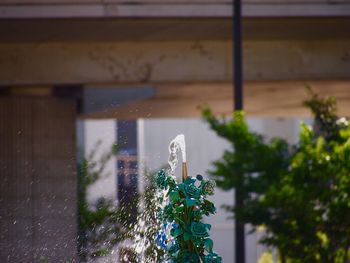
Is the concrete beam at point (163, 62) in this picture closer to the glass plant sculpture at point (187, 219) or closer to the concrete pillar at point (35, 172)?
the concrete pillar at point (35, 172)

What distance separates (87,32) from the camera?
52.4 ft

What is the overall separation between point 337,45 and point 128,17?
3914 millimetres

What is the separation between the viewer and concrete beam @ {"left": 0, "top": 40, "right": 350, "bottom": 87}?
1656 centimetres

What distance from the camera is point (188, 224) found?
5.55 meters

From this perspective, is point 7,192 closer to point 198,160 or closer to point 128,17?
point 128,17

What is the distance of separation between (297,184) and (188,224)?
28.5ft

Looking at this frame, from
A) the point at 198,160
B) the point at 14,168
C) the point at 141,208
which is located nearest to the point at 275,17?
the point at 14,168

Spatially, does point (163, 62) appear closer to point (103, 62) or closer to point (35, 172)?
point (103, 62)

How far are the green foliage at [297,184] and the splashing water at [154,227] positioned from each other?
24.7ft

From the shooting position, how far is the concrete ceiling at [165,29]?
15.3 metres

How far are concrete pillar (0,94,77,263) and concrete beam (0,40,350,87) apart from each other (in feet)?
2.88

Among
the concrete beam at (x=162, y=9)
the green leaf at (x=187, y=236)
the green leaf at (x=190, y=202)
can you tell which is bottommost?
the green leaf at (x=187, y=236)

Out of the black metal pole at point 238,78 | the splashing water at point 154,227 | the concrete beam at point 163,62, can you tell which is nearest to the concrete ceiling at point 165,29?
the concrete beam at point 163,62

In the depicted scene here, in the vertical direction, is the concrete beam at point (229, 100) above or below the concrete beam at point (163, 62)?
below
